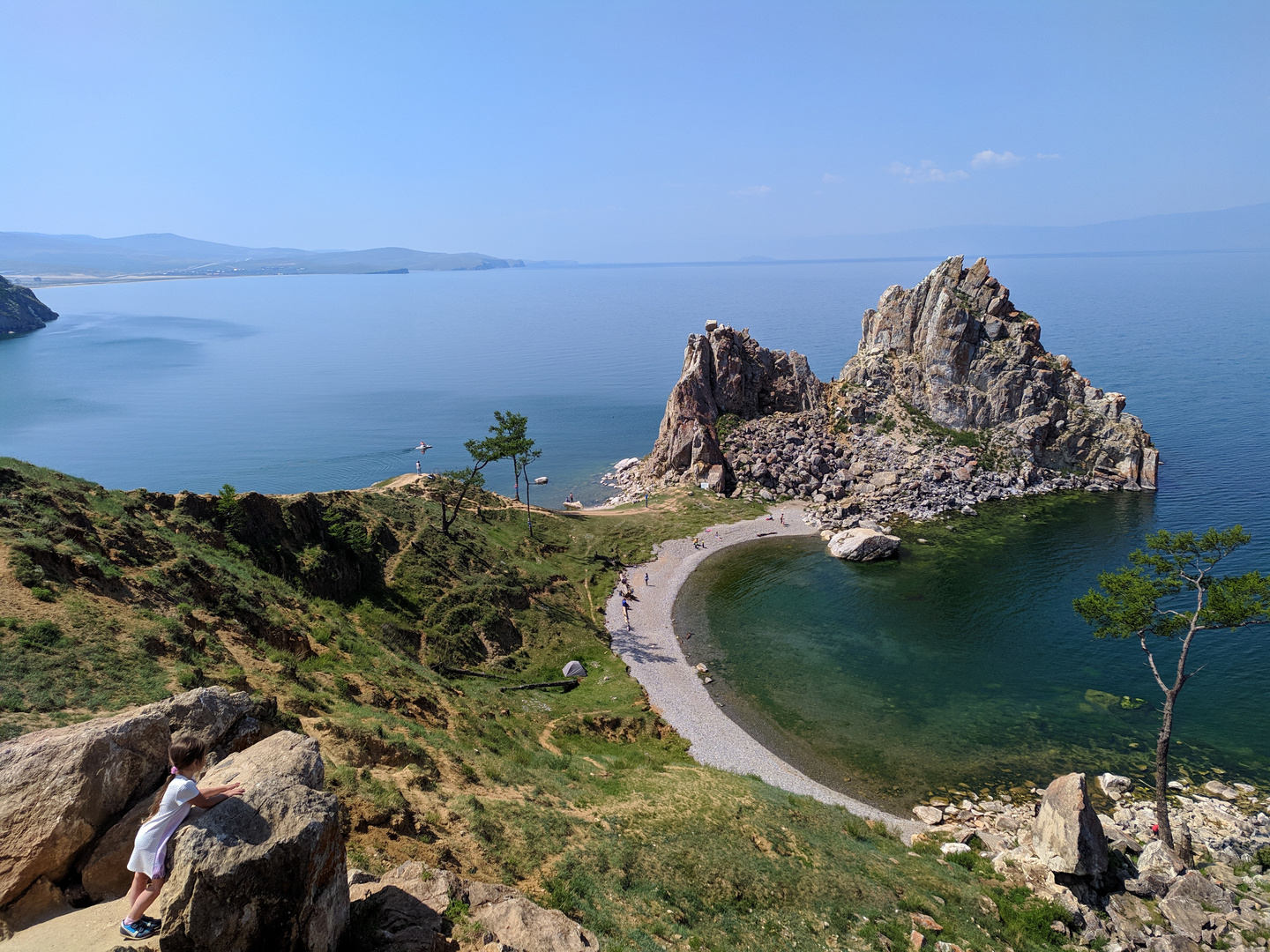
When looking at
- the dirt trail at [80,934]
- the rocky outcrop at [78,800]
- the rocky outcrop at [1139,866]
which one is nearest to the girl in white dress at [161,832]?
the dirt trail at [80,934]

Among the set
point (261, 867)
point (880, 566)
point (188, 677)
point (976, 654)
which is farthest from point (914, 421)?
point (261, 867)

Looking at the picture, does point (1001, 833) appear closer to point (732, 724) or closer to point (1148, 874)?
point (1148, 874)

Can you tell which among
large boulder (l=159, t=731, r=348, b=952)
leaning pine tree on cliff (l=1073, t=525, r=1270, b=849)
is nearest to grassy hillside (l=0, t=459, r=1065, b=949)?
large boulder (l=159, t=731, r=348, b=952)

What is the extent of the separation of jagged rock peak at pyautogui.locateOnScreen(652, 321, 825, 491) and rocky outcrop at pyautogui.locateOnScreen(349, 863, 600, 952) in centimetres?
7091

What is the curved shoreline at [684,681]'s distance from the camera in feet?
116

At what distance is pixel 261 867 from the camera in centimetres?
985

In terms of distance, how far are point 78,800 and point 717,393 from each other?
290 ft

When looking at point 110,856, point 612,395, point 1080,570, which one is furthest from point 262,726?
point 612,395

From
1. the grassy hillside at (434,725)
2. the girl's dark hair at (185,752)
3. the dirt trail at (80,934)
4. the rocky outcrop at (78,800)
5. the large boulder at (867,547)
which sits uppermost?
the girl's dark hair at (185,752)

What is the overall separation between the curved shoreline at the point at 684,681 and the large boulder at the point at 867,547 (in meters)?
8.73

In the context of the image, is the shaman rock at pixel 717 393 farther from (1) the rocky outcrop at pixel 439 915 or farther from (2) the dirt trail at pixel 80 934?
(2) the dirt trail at pixel 80 934

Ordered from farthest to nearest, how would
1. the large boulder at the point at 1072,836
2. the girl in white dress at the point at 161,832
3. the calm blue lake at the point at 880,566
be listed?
the calm blue lake at the point at 880,566 → the large boulder at the point at 1072,836 → the girl in white dress at the point at 161,832

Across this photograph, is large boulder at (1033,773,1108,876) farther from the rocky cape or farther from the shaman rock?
the shaman rock

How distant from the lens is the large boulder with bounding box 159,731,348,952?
30.7 feet
